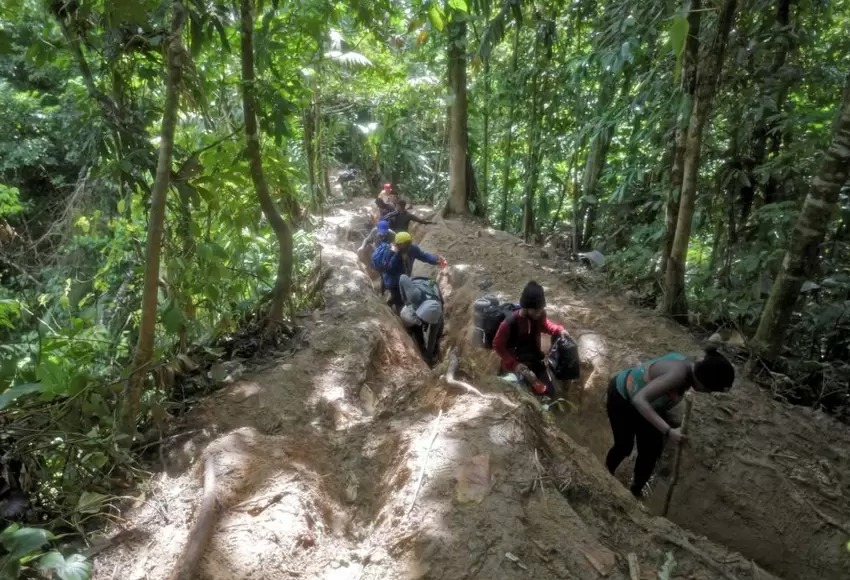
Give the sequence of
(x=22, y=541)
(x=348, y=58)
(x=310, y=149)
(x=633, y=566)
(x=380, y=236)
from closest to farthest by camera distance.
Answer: (x=22, y=541) → (x=633, y=566) → (x=380, y=236) → (x=348, y=58) → (x=310, y=149)

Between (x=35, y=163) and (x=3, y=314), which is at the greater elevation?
(x=35, y=163)

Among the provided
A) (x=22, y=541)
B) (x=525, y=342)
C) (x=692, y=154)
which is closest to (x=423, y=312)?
(x=525, y=342)

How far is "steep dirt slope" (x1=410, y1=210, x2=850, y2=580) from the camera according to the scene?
442 centimetres

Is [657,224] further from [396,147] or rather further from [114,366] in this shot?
[396,147]

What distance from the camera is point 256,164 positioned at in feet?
17.3

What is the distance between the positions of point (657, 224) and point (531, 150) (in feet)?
14.0

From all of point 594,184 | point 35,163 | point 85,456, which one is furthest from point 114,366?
point 35,163

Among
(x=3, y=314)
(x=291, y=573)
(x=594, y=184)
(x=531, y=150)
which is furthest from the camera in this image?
(x=531, y=150)

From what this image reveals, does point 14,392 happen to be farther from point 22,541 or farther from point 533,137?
point 533,137

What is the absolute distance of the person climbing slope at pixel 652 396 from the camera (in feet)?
12.8

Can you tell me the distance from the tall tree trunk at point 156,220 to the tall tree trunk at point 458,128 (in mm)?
9281

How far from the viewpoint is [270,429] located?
464 cm

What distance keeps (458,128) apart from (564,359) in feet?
30.9

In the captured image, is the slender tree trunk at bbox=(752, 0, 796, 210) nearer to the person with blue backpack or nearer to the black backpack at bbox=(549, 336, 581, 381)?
the black backpack at bbox=(549, 336, 581, 381)
